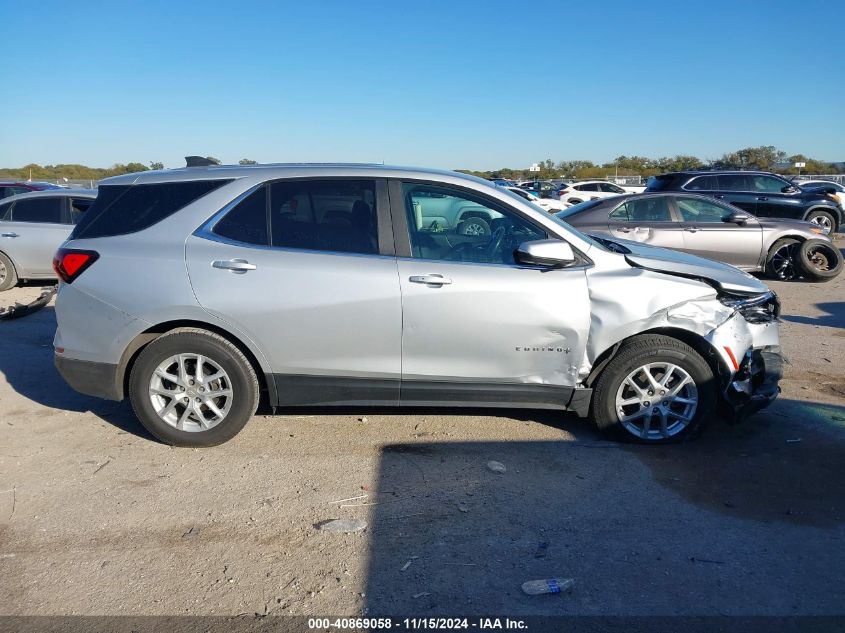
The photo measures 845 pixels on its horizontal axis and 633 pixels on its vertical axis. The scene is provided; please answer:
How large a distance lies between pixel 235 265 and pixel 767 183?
569 inches

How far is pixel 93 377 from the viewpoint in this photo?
4.58 meters

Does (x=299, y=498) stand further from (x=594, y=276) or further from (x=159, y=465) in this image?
(x=594, y=276)

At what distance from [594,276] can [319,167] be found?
2.03 m

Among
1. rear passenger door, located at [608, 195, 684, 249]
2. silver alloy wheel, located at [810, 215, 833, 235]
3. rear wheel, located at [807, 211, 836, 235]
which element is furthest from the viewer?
silver alloy wheel, located at [810, 215, 833, 235]

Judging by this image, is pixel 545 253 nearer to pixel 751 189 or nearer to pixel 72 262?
pixel 72 262

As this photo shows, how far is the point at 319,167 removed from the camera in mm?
4789

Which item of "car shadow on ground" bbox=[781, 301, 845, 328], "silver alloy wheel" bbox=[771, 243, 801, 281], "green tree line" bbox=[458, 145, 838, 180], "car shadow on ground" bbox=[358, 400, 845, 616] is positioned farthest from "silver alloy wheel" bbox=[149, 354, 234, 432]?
"green tree line" bbox=[458, 145, 838, 180]

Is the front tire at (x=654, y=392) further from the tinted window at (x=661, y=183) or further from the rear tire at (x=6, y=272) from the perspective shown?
the tinted window at (x=661, y=183)

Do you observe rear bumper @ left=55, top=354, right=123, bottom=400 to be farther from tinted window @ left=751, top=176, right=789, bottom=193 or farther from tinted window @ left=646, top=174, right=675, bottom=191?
tinted window @ left=751, top=176, right=789, bottom=193

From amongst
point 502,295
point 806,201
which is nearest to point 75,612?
point 502,295

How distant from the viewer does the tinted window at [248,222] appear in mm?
4535

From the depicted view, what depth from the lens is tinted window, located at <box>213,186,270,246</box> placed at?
4.54 m

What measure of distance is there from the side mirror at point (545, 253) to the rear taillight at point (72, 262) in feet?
9.19

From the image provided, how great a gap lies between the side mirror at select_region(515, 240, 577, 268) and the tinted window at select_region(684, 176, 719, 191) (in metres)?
11.9
